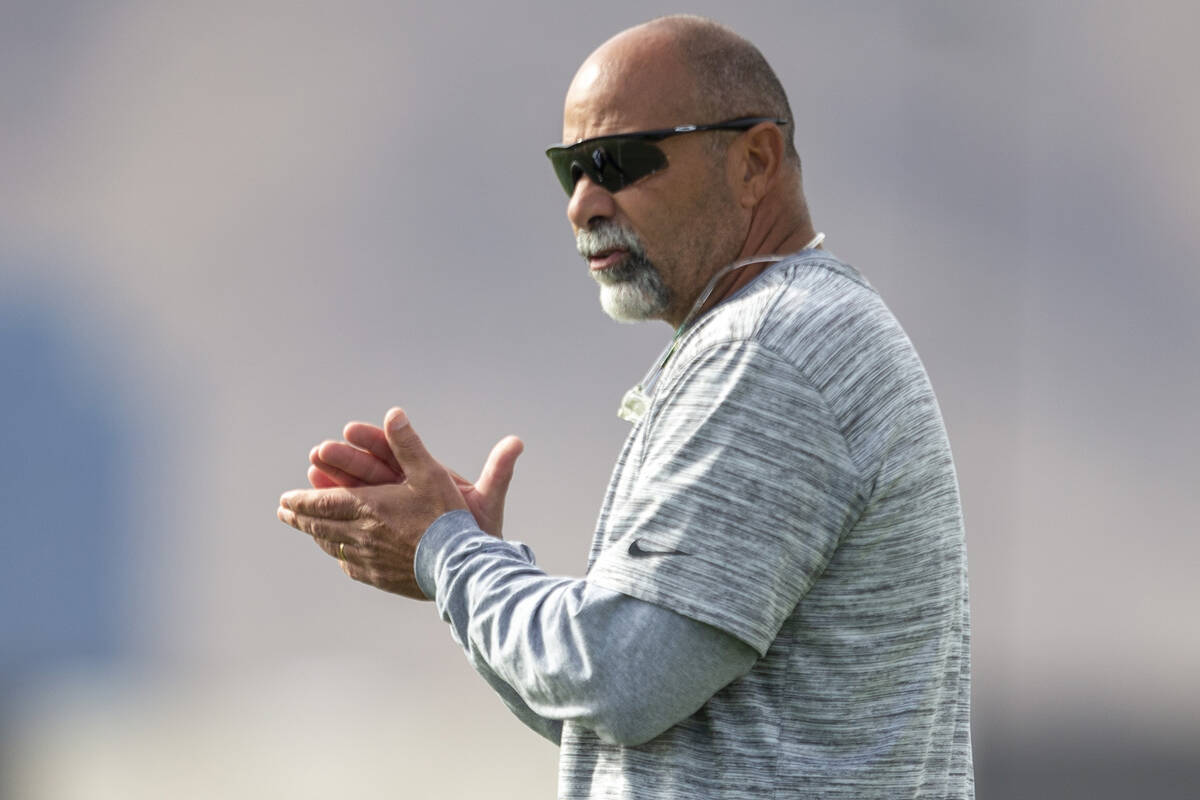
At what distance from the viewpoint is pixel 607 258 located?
153 centimetres

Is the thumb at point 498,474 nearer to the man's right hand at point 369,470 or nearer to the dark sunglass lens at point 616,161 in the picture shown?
the man's right hand at point 369,470

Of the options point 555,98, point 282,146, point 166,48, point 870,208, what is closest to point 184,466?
point 282,146

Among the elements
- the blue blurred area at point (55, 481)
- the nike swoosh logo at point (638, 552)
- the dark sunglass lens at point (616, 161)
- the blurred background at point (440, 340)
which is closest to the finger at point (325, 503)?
the nike swoosh logo at point (638, 552)

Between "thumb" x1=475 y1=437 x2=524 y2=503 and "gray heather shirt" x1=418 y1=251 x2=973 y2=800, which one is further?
"thumb" x1=475 y1=437 x2=524 y2=503

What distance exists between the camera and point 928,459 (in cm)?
126

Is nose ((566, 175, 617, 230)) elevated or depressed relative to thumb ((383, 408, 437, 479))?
elevated

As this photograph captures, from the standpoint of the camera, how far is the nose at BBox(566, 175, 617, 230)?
153 cm

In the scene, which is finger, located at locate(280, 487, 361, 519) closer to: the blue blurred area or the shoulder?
the shoulder

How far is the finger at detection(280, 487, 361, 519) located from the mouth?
0.38 meters

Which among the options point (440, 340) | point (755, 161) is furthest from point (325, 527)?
point (440, 340)

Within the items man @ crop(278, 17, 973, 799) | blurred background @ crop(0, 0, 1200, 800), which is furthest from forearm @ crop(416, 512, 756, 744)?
blurred background @ crop(0, 0, 1200, 800)

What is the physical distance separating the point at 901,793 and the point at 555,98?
9.59 feet

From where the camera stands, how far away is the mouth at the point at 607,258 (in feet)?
5.00

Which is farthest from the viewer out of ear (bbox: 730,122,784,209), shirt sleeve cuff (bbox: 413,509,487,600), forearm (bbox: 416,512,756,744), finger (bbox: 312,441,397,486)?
ear (bbox: 730,122,784,209)
